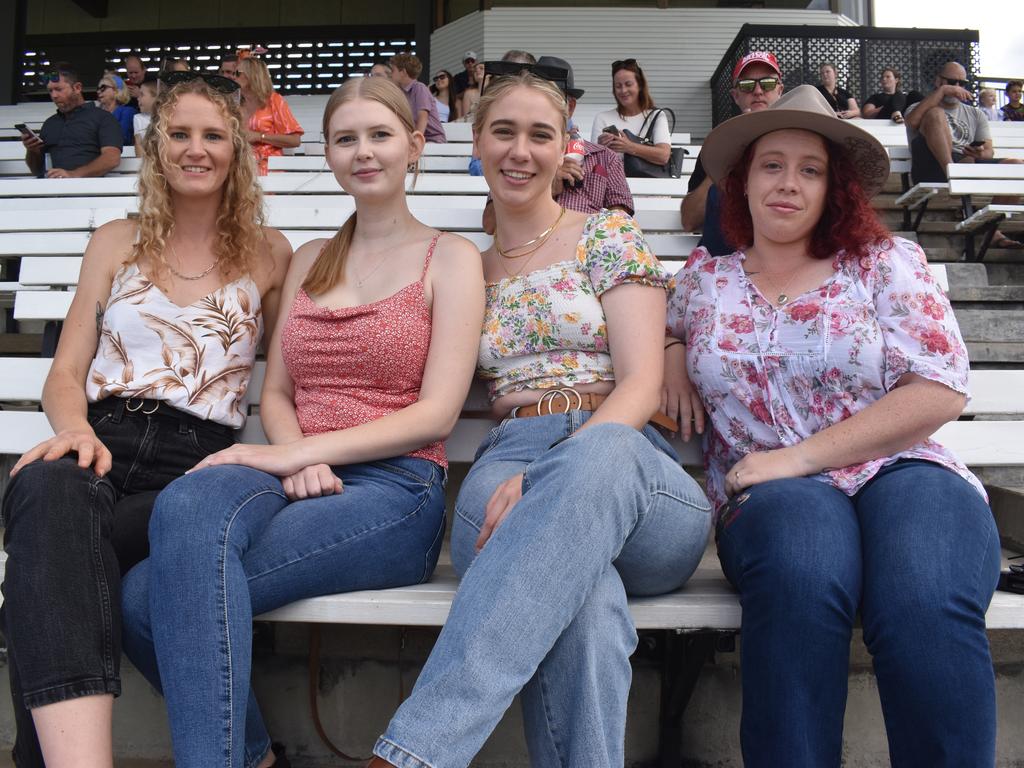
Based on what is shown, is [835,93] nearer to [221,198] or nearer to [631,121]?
[631,121]

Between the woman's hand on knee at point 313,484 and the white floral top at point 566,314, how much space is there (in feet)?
1.41

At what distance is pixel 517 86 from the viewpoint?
1.96m

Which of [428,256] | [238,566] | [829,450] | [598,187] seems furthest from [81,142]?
[829,450]

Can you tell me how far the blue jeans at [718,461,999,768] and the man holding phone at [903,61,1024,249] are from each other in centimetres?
442

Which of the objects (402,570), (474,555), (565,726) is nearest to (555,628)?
(565,726)

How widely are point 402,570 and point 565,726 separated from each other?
456mm

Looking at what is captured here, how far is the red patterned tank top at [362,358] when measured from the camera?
1885 millimetres

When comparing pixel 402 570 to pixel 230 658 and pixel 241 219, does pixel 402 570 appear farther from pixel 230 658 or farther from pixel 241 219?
pixel 241 219

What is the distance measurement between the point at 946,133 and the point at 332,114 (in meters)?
5.08

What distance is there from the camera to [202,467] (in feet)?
5.58

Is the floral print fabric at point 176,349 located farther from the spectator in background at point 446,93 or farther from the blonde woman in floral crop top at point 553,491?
the spectator in background at point 446,93

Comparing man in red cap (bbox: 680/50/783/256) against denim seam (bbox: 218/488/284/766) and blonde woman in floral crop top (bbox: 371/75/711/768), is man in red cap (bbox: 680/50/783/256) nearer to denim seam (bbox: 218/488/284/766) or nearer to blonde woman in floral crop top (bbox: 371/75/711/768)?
blonde woman in floral crop top (bbox: 371/75/711/768)

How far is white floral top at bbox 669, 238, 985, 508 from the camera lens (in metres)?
1.72

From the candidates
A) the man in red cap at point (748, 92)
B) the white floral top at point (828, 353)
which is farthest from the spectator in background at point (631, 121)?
the white floral top at point (828, 353)
